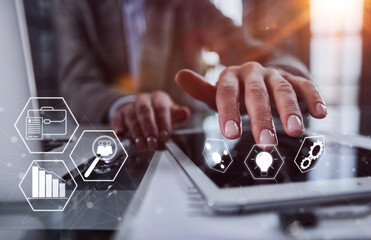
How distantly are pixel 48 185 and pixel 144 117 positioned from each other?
0.64 feet

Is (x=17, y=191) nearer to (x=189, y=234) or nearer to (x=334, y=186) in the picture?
(x=189, y=234)

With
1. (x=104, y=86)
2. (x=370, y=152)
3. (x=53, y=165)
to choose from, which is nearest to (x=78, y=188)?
(x=53, y=165)

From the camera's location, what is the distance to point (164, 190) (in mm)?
428

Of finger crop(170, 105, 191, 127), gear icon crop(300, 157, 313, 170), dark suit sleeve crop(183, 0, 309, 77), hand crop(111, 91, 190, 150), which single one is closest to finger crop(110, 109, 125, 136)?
hand crop(111, 91, 190, 150)

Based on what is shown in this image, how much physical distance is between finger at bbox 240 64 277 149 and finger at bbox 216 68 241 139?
2cm

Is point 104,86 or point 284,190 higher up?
point 104,86

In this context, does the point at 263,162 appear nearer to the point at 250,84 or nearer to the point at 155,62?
the point at 250,84

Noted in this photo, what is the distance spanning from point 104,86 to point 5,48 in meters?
0.18

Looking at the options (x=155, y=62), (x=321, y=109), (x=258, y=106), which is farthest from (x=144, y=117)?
(x=321, y=109)

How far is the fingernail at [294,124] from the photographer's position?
1.44ft

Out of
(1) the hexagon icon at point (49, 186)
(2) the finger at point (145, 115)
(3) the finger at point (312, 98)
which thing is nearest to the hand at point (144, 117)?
(2) the finger at point (145, 115)

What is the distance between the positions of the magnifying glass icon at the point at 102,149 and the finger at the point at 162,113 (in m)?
0.10

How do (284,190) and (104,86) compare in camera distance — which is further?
(104,86)

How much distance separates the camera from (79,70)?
1.75 ft
